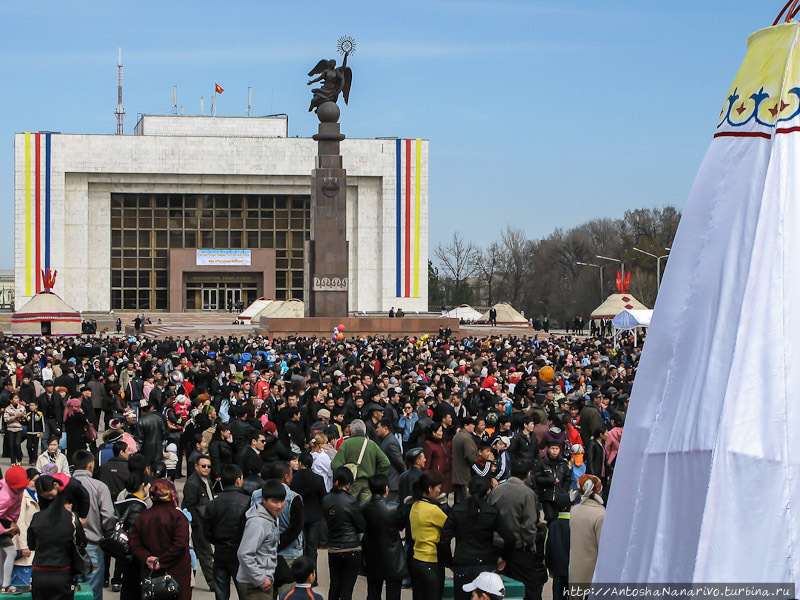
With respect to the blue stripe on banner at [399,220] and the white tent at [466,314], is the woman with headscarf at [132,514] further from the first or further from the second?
the blue stripe on banner at [399,220]

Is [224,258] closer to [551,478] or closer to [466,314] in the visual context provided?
[466,314]

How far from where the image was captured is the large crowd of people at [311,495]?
247 inches

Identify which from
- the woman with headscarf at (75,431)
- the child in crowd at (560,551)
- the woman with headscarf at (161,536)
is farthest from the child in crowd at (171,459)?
the child in crowd at (560,551)

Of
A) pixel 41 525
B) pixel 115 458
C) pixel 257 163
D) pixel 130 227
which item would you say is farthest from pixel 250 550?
pixel 130 227

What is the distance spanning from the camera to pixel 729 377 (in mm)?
2576

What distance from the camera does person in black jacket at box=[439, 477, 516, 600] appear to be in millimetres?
6375

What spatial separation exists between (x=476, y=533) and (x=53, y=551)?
8.44 ft

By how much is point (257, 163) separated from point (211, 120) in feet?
24.4

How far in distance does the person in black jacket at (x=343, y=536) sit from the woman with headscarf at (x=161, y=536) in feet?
3.65

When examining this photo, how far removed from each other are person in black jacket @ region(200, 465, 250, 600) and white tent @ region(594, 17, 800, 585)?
13.4ft

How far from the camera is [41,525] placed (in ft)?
20.8

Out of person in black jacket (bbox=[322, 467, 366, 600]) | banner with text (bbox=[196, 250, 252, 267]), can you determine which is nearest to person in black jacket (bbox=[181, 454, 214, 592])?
person in black jacket (bbox=[322, 467, 366, 600])

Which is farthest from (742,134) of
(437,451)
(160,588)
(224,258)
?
(224,258)

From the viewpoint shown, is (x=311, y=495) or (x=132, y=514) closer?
(x=132, y=514)
